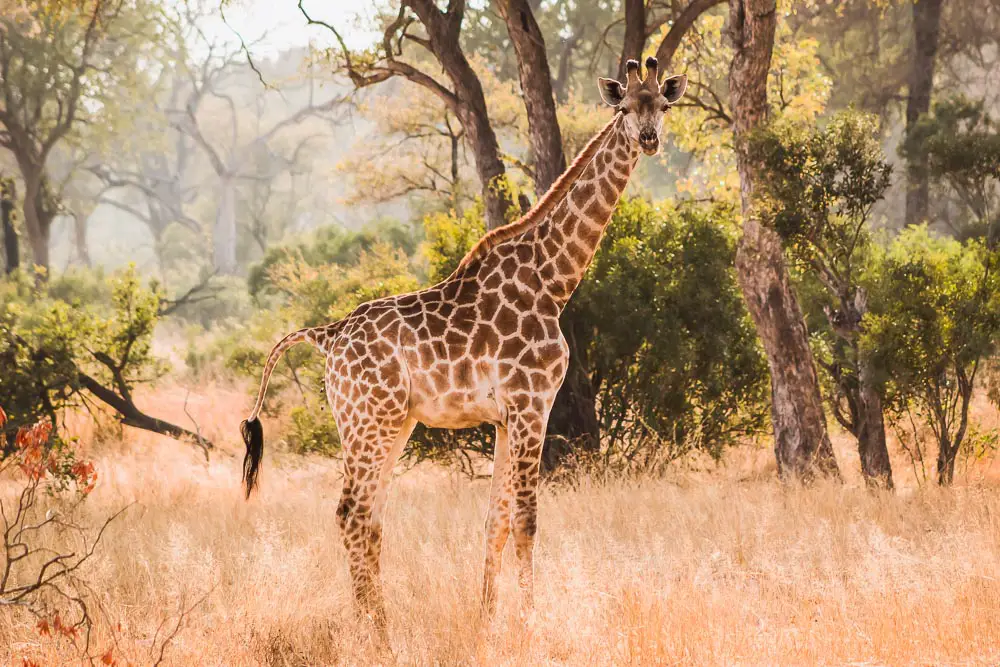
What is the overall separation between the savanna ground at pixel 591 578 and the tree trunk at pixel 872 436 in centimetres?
70

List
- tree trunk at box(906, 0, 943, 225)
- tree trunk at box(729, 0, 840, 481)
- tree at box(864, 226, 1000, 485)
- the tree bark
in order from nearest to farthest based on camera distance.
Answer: tree at box(864, 226, 1000, 485)
tree trunk at box(729, 0, 840, 481)
the tree bark
tree trunk at box(906, 0, 943, 225)

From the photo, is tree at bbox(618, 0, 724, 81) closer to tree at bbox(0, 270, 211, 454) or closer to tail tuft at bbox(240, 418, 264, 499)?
tree at bbox(0, 270, 211, 454)

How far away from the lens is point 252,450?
584 centimetres

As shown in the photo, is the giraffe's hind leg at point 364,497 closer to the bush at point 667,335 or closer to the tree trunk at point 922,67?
the bush at point 667,335

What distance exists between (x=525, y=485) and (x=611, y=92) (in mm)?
2212

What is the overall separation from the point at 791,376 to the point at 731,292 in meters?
1.26

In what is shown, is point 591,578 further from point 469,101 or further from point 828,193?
point 469,101

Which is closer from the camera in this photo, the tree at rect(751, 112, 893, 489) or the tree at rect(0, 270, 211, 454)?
the tree at rect(751, 112, 893, 489)

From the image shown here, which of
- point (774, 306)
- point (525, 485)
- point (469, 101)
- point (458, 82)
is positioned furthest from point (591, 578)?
point (458, 82)

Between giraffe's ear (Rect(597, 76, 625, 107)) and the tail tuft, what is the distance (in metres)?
2.73

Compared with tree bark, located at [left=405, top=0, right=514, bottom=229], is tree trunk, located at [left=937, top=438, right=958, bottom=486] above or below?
below

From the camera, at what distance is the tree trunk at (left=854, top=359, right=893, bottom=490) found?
929cm

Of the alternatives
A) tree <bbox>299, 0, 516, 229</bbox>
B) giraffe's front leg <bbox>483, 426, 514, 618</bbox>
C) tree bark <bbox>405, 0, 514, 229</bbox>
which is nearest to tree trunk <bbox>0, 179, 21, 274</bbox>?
tree <bbox>299, 0, 516, 229</bbox>

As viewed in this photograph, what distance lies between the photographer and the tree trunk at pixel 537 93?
9.79 m
